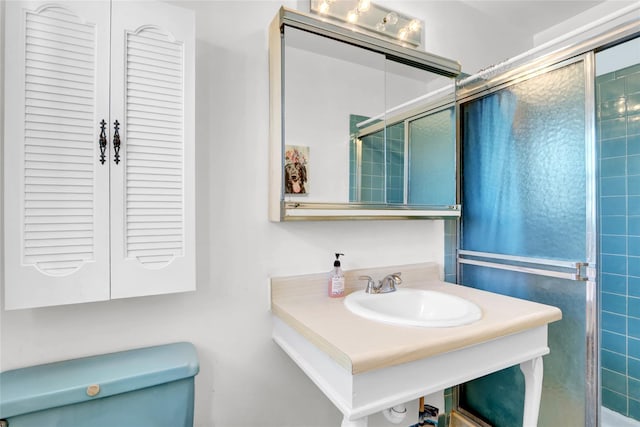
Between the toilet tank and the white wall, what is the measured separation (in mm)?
108

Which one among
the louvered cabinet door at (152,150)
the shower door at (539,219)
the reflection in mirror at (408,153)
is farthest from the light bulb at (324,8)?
the shower door at (539,219)

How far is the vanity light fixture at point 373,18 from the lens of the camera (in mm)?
1486

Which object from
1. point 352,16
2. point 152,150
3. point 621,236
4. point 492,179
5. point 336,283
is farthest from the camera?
point 621,236

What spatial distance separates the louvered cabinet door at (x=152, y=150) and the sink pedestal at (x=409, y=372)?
1.46 ft

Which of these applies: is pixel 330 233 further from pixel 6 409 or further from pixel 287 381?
pixel 6 409

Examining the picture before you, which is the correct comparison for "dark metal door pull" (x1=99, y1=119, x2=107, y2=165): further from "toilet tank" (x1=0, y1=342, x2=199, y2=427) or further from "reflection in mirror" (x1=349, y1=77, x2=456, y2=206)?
"reflection in mirror" (x1=349, y1=77, x2=456, y2=206)

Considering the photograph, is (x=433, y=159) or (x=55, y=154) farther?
(x=433, y=159)

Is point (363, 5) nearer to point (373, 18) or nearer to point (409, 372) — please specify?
point (373, 18)

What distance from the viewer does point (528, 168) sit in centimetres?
148

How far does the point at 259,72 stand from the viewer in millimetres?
1333

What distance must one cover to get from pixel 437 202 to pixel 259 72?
102 cm

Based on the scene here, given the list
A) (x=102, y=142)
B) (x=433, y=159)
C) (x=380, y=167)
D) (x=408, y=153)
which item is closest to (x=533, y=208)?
(x=433, y=159)

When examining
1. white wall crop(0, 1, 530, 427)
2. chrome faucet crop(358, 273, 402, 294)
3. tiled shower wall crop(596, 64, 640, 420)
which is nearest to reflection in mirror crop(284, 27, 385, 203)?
white wall crop(0, 1, 530, 427)

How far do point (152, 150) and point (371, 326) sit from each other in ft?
2.87
